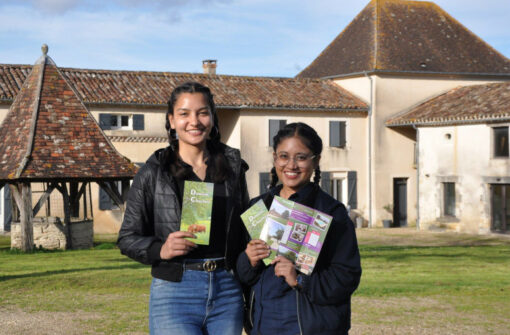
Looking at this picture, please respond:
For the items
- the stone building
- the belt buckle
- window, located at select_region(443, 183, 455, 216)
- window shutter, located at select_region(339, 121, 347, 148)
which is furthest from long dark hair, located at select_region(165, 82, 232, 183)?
window shutter, located at select_region(339, 121, 347, 148)

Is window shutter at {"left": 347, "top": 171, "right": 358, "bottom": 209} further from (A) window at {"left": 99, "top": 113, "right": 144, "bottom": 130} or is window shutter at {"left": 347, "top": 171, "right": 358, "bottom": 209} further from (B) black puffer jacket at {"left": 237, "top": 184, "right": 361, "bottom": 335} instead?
(B) black puffer jacket at {"left": 237, "top": 184, "right": 361, "bottom": 335}

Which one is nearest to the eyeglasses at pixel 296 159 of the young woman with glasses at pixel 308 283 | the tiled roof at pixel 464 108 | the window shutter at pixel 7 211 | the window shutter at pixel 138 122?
the young woman with glasses at pixel 308 283

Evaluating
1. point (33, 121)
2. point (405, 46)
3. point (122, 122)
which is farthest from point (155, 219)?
point (405, 46)

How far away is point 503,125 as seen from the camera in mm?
26031

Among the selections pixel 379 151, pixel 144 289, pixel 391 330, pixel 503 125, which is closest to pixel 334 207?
pixel 391 330

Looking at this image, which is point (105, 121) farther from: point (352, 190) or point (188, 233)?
point (188, 233)

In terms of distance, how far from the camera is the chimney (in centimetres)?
3309

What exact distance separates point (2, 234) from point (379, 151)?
47.9 feet

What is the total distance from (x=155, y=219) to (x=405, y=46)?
29835mm

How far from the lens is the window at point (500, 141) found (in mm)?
26203

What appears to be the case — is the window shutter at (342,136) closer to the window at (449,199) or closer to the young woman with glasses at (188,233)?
the window at (449,199)

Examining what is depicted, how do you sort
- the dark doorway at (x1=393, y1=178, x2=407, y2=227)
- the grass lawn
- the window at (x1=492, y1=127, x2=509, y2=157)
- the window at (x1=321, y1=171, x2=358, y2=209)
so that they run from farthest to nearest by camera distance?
the dark doorway at (x1=393, y1=178, x2=407, y2=227) < the window at (x1=321, y1=171, x2=358, y2=209) < the window at (x1=492, y1=127, x2=509, y2=157) < the grass lawn

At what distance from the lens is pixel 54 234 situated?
62.6 feet

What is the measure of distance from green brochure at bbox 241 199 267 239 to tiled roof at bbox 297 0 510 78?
90.0ft
